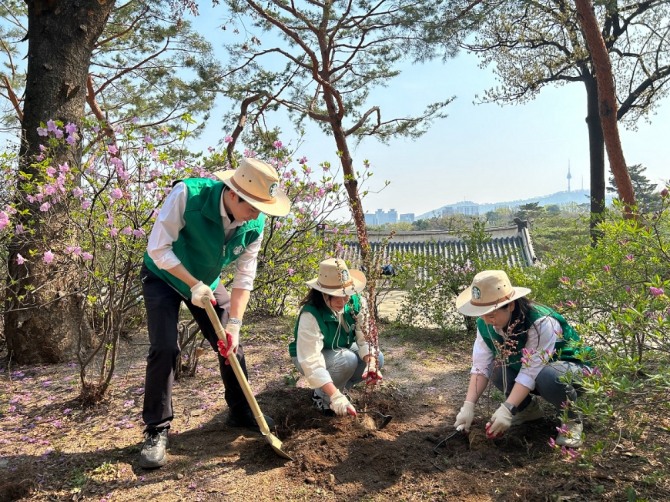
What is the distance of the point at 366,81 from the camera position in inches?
298

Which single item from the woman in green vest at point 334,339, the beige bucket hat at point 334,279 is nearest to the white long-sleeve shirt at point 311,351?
the woman in green vest at point 334,339

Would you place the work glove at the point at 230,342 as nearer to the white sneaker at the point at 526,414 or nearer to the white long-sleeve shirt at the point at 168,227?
the white long-sleeve shirt at the point at 168,227

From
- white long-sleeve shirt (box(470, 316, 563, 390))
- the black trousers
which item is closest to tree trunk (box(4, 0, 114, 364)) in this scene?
the black trousers

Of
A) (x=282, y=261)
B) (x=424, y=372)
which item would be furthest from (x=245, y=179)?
(x=424, y=372)

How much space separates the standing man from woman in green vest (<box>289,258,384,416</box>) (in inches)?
14.9

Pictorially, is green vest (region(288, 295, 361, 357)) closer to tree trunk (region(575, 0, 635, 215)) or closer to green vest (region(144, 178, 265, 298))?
green vest (region(144, 178, 265, 298))

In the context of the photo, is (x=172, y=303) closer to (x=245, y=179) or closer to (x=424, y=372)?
(x=245, y=179)

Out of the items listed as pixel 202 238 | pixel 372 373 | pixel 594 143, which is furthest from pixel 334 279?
pixel 594 143

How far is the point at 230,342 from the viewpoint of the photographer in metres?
2.41

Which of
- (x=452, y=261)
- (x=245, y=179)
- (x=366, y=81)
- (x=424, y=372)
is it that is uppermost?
(x=366, y=81)

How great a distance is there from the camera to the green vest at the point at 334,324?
8.83 ft

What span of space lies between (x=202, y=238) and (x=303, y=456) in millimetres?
1136

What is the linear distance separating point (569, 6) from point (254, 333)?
6.67m

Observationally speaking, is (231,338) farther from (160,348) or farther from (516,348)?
(516,348)
